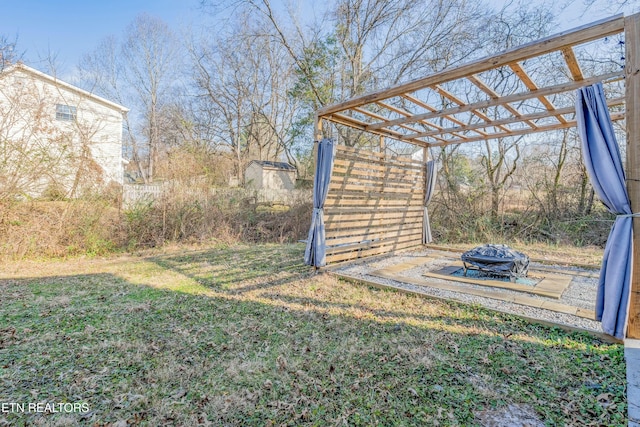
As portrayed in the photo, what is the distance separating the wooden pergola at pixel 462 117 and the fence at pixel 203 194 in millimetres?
3529

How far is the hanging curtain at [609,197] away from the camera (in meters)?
2.40

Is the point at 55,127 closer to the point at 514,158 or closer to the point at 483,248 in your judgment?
the point at 483,248

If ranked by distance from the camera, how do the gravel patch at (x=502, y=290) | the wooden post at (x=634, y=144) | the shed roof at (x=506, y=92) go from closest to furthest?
the wooden post at (x=634, y=144) < the shed roof at (x=506, y=92) < the gravel patch at (x=502, y=290)

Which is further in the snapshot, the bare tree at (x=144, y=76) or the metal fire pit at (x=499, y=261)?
the bare tree at (x=144, y=76)

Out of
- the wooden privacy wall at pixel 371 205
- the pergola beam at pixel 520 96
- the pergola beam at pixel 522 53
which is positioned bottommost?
the wooden privacy wall at pixel 371 205

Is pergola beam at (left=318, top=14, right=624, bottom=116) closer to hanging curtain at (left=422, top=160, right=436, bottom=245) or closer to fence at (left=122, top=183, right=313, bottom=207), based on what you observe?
hanging curtain at (left=422, top=160, right=436, bottom=245)

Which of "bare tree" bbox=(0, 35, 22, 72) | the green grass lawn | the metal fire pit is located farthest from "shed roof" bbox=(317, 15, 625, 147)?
"bare tree" bbox=(0, 35, 22, 72)

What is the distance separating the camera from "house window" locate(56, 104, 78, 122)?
6070 mm

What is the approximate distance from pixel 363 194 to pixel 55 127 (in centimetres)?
597

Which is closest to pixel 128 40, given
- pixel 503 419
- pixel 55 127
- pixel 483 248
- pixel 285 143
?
pixel 285 143

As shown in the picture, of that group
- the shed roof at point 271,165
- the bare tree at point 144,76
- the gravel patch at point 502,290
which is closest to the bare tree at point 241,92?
the shed roof at point 271,165

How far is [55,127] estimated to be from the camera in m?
5.49

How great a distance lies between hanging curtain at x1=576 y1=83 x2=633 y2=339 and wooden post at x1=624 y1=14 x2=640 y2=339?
6 cm

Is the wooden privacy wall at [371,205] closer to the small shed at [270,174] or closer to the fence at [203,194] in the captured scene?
the fence at [203,194]
